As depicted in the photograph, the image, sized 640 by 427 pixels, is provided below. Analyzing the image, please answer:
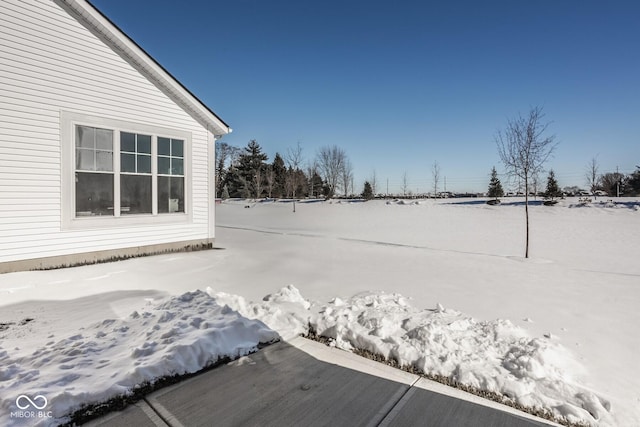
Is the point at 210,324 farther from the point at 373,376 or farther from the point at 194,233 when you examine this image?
the point at 194,233

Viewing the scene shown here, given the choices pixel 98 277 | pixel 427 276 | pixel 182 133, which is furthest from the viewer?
pixel 182 133

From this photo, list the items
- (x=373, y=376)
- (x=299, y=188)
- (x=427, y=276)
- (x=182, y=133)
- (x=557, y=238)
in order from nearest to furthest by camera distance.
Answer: (x=373, y=376), (x=427, y=276), (x=182, y=133), (x=557, y=238), (x=299, y=188)

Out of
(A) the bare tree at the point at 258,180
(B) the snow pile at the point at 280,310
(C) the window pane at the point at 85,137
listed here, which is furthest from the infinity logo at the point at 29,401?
(A) the bare tree at the point at 258,180

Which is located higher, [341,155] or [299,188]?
[341,155]

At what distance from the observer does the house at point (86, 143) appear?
6.69 m

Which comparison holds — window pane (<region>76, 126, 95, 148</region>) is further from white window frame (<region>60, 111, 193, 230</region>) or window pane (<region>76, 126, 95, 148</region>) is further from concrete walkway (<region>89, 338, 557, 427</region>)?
concrete walkway (<region>89, 338, 557, 427</region>)

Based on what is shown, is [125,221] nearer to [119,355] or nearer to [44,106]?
[44,106]

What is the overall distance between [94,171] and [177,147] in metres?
2.25

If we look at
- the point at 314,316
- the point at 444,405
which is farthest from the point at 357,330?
the point at 444,405

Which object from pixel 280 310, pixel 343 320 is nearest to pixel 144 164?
pixel 280 310

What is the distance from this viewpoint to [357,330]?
3914 mm

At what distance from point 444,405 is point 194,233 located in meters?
8.61

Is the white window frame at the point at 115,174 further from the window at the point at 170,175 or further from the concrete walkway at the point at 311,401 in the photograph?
the concrete walkway at the point at 311,401

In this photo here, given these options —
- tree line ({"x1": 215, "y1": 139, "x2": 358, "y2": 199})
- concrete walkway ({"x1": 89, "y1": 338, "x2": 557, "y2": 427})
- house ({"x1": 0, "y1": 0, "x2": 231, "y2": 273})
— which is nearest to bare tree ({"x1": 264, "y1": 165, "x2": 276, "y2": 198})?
tree line ({"x1": 215, "y1": 139, "x2": 358, "y2": 199})
